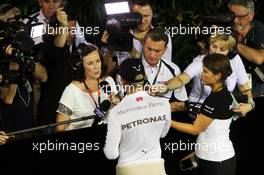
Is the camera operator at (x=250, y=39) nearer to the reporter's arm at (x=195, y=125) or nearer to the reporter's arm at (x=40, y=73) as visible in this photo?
the reporter's arm at (x=195, y=125)

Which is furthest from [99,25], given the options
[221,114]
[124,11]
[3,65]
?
[221,114]

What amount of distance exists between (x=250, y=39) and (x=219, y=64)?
0.69 metres

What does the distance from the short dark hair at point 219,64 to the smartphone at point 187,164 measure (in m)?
0.74

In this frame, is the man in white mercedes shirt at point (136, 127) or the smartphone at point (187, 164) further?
the smartphone at point (187, 164)

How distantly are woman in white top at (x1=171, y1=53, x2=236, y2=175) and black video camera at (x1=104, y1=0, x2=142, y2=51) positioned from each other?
0.59 meters

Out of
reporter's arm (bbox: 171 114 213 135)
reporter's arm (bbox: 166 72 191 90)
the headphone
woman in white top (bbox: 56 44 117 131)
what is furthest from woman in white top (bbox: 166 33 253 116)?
the headphone

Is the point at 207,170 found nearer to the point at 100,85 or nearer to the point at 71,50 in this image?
the point at 100,85

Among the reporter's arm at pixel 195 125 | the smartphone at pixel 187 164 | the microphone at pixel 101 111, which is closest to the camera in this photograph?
the reporter's arm at pixel 195 125

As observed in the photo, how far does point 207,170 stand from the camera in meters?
4.43

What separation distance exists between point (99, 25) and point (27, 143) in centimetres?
95

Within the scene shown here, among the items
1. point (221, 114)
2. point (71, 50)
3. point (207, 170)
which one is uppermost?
point (71, 50)

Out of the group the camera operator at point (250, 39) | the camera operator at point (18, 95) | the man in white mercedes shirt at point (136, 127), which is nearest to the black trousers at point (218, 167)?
the man in white mercedes shirt at point (136, 127)

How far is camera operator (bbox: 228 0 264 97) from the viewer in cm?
482

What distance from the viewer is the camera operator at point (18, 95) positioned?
14.4 ft
